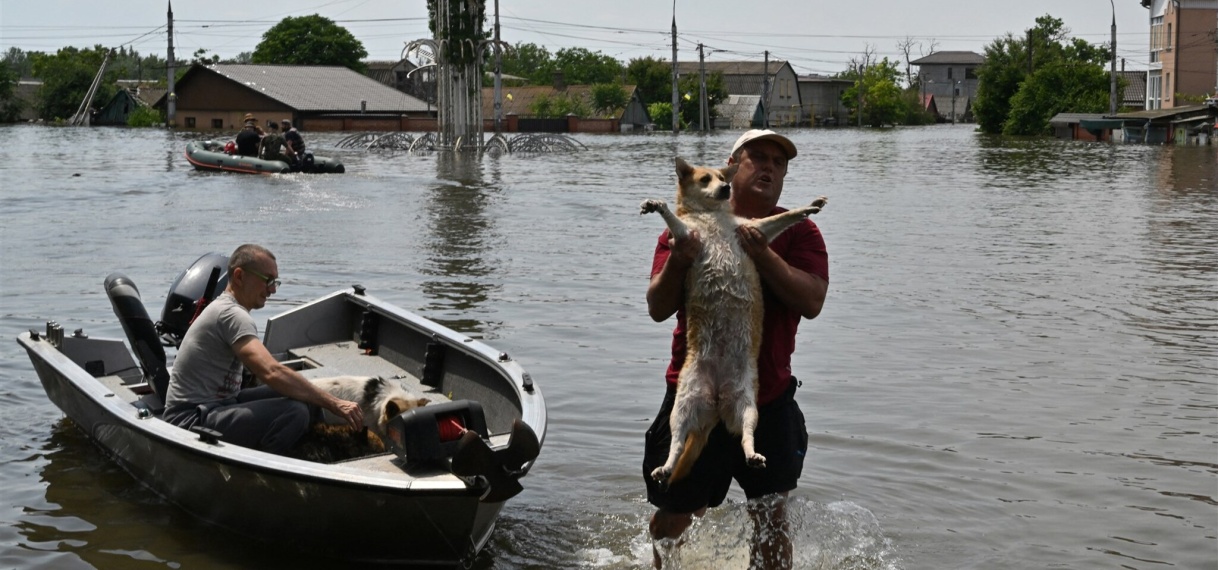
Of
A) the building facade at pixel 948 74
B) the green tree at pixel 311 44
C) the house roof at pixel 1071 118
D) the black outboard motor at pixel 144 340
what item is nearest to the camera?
the black outboard motor at pixel 144 340

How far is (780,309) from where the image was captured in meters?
5.43

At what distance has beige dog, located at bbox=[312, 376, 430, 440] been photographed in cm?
733

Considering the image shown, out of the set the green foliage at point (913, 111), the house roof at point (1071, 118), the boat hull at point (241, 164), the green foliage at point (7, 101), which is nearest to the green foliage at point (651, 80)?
the green foliage at point (913, 111)

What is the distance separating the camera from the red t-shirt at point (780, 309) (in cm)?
537

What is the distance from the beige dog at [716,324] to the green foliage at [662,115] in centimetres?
9690

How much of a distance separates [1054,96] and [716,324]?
8094 cm

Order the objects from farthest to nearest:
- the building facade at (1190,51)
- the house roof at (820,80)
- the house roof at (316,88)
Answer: the house roof at (820,80) → the house roof at (316,88) → the building facade at (1190,51)

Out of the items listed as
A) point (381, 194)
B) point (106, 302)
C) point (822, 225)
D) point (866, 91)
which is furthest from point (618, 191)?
point (866, 91)

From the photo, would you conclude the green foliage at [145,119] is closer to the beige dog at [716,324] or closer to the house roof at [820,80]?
the house roof at [820,80]

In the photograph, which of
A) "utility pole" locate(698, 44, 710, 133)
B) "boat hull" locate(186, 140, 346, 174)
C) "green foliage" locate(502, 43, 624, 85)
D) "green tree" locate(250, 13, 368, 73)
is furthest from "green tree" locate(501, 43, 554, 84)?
"boat hull" locate(186, 140, 346, 174)

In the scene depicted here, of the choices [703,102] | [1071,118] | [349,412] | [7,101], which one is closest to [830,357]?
[349,412]

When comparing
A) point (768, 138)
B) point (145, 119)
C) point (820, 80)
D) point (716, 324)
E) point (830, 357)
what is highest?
point (820, 80)

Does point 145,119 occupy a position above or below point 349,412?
above

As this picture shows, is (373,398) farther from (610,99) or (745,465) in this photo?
(610,99)
